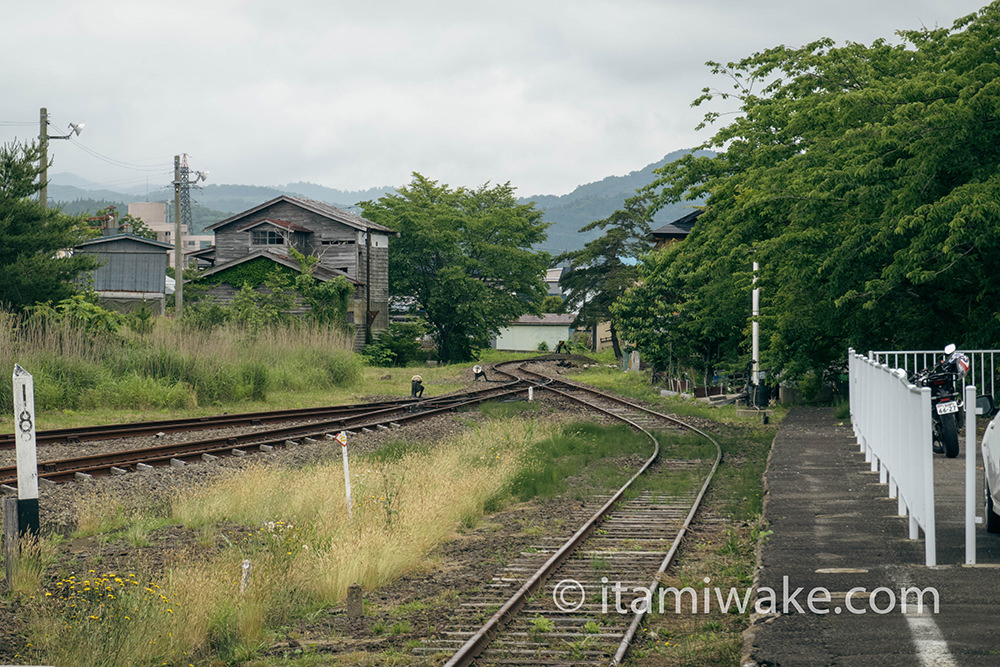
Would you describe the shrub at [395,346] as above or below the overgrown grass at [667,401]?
above

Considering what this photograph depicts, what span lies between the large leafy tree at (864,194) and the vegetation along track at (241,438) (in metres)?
8.12

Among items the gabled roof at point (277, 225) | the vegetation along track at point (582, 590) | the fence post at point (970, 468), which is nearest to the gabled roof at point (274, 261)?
the gabled roof at point (277, 225)

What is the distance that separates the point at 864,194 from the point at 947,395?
6418 mm

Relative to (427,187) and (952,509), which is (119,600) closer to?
(952,509)

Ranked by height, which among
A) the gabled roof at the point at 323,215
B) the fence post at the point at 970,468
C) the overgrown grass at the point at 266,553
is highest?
the gabled roof at the point at 323,215

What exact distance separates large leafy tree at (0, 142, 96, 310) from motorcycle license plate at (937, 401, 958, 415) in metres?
27.1

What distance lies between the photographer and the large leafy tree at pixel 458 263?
211ft

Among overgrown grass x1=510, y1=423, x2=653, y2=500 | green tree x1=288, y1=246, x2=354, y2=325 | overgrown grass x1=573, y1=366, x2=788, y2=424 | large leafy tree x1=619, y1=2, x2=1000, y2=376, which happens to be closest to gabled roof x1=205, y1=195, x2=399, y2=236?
green tree x1=288, y1=246, x2=354, y2=325

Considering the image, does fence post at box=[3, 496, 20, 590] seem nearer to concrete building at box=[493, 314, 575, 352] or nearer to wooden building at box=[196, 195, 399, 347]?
wooden building at box=[196, 195, 399, 347]

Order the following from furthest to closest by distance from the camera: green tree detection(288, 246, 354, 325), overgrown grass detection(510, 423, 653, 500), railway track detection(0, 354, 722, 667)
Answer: green tree detection(288, 246, 354, 325)
overgrown grass detection(510, 423, 653, 500)
railway track detection(0, 354, 722, 667)

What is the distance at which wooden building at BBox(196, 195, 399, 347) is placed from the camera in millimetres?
55625

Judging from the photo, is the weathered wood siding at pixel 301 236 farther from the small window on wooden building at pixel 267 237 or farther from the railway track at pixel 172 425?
the railway track at pixel 172 425

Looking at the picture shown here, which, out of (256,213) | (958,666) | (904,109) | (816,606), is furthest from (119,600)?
(256,213)

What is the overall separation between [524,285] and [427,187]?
32.0 ft
